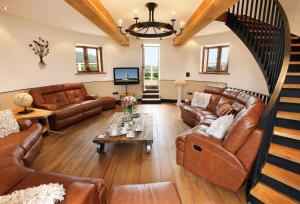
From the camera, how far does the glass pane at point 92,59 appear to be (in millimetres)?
6320

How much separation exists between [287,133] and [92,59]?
20.7 feet

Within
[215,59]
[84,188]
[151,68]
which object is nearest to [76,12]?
[84,188]

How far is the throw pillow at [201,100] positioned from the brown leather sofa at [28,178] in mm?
3626

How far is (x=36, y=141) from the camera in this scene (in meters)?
2.66

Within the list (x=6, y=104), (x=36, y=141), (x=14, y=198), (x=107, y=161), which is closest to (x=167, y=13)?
(x=107, y=161)

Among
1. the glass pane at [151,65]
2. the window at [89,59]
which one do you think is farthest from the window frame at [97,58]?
the glass pane at [151,65]

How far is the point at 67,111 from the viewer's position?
4.21 m

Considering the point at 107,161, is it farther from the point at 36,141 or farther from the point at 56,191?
the point at 56,191

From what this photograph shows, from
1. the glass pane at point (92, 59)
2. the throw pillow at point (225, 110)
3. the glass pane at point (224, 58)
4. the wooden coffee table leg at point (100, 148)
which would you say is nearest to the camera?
the wooden coffee table leg at point (100, 148)

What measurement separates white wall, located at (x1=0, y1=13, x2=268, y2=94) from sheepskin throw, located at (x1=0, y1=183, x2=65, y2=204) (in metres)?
3.77

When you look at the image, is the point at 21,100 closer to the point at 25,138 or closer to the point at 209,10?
the point at 25,138

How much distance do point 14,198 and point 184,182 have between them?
1914mm

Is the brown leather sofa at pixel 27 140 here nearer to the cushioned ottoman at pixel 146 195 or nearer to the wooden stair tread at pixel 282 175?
the cushioned ottoman at pixel 146 195

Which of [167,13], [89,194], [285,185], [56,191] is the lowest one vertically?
[285,185]
